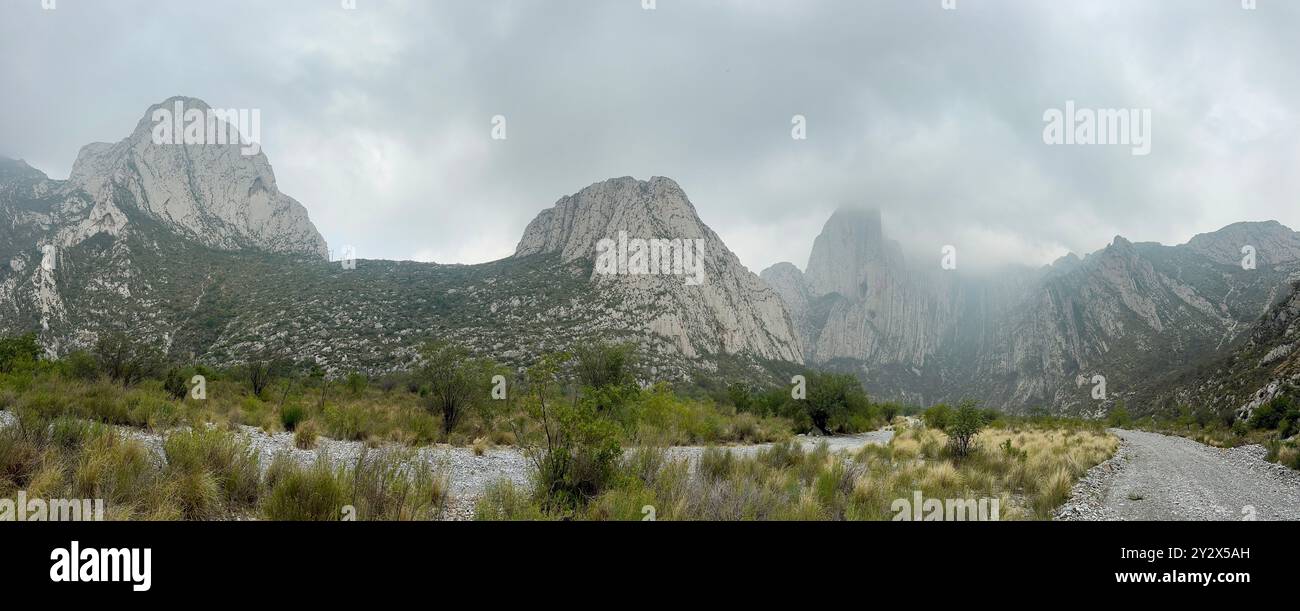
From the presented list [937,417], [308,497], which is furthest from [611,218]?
[308,497]

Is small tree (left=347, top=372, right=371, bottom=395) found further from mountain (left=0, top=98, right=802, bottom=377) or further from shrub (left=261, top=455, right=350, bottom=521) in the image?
shrub (left=261, top=455, right=350, bottom=521)

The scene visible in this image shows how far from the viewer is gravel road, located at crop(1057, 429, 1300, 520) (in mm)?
7879

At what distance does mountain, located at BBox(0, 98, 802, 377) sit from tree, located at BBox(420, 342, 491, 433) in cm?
2847

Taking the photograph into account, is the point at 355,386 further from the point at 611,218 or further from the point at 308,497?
the point at 611,218

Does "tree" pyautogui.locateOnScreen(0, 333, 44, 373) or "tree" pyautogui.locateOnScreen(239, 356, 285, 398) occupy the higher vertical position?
"tree" pyautogui.locateOnScreen(0, 333, 44, 373)

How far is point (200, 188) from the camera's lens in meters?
82.6

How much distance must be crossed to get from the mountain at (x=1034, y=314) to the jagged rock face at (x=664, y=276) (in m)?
48.1

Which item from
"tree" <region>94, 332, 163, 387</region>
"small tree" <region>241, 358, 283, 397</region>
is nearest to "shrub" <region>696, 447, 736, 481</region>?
"tree" <region>94, 332, 163, 387</region>

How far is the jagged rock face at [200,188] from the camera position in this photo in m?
68.4

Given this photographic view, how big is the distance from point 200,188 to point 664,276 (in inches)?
3277

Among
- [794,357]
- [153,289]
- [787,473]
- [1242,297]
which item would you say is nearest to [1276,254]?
[1242,297]

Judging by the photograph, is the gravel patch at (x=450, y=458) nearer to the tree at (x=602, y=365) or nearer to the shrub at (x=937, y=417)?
the tree at (x=602, y=365)

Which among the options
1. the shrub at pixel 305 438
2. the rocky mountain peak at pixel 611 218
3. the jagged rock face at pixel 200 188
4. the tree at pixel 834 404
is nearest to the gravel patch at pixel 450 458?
the shrub at pixel 305 438
